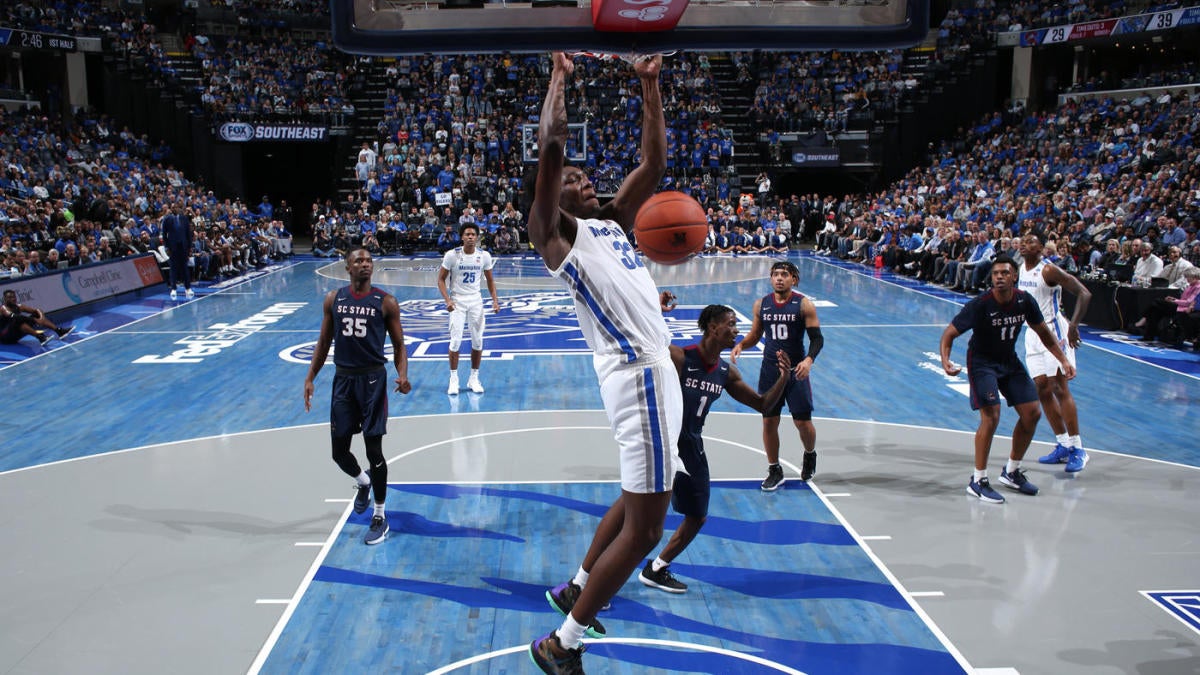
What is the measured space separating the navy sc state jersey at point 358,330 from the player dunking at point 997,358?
3.93 m

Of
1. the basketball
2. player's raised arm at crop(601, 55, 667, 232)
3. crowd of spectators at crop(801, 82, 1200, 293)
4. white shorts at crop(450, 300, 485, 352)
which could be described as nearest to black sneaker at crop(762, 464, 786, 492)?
the basketball

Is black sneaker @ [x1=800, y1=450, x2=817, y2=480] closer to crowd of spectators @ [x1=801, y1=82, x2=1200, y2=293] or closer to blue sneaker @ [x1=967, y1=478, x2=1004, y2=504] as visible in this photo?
blue sneaker @ [x1=967, y1=478, x2=1004, y2=504]

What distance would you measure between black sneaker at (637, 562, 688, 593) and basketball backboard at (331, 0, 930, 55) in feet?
9.37

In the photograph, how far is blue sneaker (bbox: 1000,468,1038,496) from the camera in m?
6.95

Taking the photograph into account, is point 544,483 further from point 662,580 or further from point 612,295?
point 612,295

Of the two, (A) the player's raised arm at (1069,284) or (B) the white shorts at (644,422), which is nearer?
(B) the white shorts at (644,422)

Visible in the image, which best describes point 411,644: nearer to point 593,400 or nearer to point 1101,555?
point 1101,555

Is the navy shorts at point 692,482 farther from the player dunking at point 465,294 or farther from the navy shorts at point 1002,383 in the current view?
the player dunking at point 465,294

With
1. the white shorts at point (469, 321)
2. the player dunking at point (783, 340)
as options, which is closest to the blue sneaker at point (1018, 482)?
the player dunking at point (783, 340)

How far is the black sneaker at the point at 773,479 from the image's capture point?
23.2 feet

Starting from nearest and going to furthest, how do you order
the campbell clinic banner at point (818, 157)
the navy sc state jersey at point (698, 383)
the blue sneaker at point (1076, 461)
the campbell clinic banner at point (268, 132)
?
the navy sc state jersey at point (698, 383)
the blue sneaker at point (1076, 461)
the campbell clinic banner at point (268, 132)
the campbell clinic banner at point (818, 157)

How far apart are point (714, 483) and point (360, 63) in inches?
1224

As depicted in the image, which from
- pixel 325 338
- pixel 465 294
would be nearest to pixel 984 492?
pixel 325 338

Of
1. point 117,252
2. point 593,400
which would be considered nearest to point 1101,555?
point 593,400
